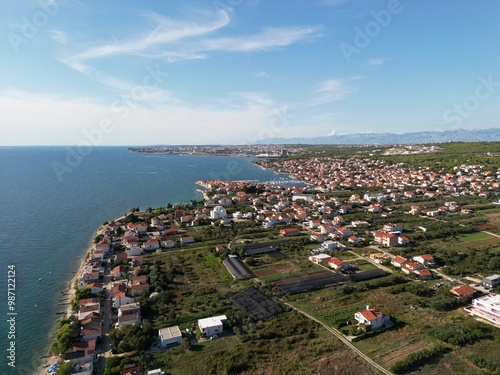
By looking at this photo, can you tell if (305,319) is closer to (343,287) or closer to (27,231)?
(343,287)

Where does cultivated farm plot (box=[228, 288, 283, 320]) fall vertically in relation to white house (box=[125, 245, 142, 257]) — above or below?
below

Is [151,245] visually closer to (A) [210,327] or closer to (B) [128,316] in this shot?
(B) [128,316]

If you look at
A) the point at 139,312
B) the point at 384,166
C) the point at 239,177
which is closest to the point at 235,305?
the point at 139,312

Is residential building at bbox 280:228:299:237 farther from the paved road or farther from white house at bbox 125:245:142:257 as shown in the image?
the paved road

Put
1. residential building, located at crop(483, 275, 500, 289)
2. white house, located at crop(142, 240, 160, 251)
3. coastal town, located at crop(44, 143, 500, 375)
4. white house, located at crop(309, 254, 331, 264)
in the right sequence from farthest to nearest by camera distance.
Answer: white house, located at crop(142, 240, 160, 251) < white house, located at crop(309, 254, 331, 264) < residential building, located at crop(483, 275, 500, 289) < coastal town, located at crop(44, 143, 500, 375)

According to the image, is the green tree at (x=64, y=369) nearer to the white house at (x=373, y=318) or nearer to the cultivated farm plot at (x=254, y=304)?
the cultivated farm plot at (x=254, y=304)

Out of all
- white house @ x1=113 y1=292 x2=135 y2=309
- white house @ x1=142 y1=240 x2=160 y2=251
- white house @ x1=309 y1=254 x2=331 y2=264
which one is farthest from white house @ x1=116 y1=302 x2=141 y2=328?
white house @ x1=309 y1=254 x2=331 y2=264
